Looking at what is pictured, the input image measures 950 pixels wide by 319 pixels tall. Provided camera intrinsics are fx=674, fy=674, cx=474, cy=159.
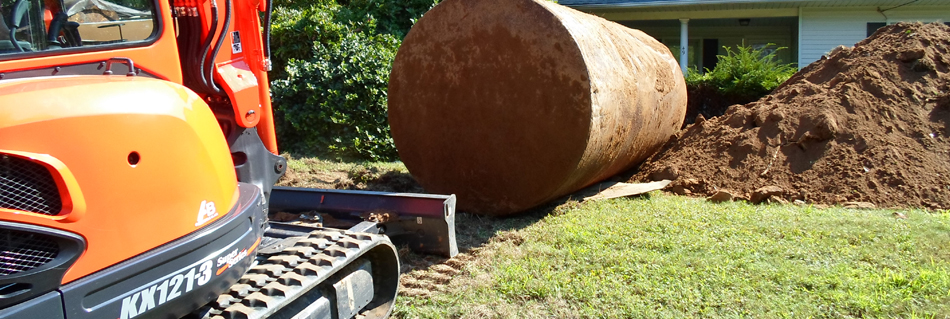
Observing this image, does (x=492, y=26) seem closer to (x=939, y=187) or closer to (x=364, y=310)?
(x=364, y=310)

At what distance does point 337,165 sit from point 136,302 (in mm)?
6169

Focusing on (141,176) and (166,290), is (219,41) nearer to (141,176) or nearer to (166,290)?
(141,176)

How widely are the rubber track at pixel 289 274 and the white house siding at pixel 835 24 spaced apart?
47.5ft

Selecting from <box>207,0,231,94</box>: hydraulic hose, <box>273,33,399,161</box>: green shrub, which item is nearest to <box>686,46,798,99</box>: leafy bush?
<box>273,33,399,161</box>: green shrub

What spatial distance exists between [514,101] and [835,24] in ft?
42.3

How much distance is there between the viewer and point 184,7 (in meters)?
3.21

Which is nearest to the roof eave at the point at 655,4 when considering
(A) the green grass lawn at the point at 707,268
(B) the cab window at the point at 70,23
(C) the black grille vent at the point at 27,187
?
(A) the green grass lawn at the point at 707,268

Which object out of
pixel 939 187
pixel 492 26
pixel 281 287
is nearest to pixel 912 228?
pixel 939 187

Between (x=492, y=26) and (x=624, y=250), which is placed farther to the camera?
(x=492, y=26)

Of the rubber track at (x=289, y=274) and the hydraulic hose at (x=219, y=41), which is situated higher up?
the hydraulic hose at (x=219, y=41)

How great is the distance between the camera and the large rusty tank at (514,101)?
5262 millimetres

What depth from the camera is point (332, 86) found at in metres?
9.28

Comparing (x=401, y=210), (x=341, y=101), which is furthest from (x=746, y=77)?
(x=401, y=210)

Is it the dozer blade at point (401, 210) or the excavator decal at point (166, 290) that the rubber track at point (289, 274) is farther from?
the dozer blade at point (401, 210)
